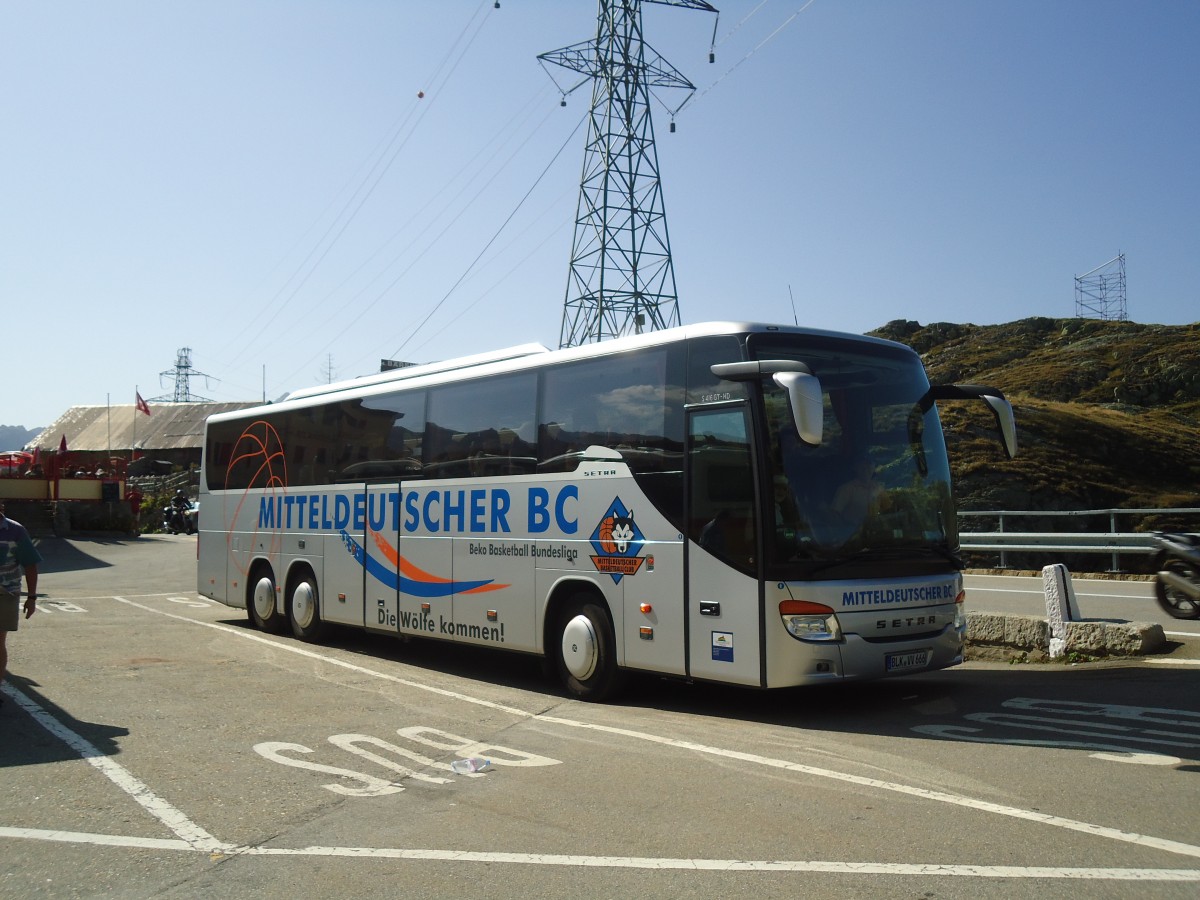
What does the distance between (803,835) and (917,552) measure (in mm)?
4028

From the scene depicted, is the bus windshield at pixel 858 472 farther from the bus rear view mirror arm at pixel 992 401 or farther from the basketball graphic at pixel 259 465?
the basketball graphic at pixel 259 465

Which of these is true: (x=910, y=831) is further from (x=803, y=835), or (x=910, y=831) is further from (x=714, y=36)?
(x=714, y=36)

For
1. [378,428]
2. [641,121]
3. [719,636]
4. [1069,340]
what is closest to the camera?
[719,636]

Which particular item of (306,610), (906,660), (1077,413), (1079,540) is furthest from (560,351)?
(1077,413)

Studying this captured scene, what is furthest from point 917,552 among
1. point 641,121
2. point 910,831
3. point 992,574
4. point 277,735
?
point 641,121

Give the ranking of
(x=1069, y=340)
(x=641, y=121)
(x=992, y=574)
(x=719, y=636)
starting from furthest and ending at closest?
(x=1069, y=340) < (x=641, y=121) < (x=992, y=574) < (x=719, y=636)

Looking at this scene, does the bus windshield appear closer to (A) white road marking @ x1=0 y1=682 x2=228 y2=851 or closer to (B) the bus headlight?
(B) the bus headlight

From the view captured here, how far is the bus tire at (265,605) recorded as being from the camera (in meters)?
15.5

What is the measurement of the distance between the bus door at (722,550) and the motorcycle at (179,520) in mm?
44805

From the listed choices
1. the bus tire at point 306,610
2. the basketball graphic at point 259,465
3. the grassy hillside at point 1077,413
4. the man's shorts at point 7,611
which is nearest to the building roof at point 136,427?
the grassy hillside at point 1077,413

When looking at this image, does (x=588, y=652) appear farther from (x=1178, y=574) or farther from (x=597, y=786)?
(x=1178, y=574)

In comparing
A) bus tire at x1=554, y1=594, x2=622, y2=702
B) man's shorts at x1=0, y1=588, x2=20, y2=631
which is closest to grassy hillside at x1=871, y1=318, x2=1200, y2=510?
bus tire at x1=554, y1=594, x2=622, y2=702

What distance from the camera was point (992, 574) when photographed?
2100 cm

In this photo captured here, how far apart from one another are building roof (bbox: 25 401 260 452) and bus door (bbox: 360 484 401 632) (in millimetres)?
65594
